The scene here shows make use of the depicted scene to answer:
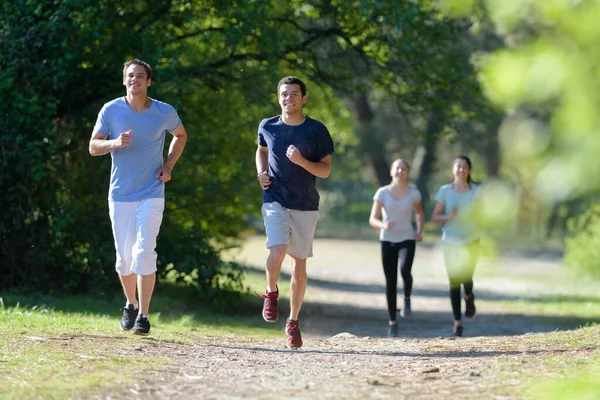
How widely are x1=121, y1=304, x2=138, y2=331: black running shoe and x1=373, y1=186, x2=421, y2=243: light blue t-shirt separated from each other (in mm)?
3643

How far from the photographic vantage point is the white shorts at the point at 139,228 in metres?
8.60

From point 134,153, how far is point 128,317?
1488 mm

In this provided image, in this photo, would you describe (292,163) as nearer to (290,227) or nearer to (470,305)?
(290,227)

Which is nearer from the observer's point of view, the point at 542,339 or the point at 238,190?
the point at 542,339

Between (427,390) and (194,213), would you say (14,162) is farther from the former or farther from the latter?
(427,390)

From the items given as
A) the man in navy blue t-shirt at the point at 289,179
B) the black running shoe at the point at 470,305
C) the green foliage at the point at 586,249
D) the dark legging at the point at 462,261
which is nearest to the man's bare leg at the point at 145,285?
the man in navy blue t-shirt at the point at 289,179

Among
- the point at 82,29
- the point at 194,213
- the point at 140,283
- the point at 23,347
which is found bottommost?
the point at 23,347

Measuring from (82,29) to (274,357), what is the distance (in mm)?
7680

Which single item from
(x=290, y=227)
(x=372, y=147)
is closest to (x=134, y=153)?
(x=290, y=227)

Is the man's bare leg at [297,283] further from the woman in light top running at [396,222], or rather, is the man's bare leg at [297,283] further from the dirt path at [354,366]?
the woman in light top running at [396,222]

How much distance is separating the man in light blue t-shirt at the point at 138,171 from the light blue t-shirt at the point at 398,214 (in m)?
3.63

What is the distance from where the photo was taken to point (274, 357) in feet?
25.7

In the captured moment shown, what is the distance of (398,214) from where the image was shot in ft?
38.2

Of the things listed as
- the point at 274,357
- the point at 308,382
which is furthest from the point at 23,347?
the point at 308,382
